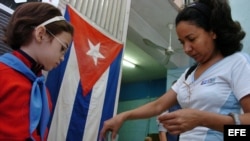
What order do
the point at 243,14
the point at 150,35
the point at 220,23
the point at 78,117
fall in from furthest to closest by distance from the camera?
the point at 150,35, the point at 78,117, the point at 243,14, the point at 220,23

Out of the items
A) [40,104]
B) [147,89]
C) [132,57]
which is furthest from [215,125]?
[147,89]

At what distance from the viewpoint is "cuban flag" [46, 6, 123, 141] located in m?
1.59

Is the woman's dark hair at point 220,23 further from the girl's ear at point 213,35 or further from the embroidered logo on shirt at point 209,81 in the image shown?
the embroidered logo on shirt at point 209,81

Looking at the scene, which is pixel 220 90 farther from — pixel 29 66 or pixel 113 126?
pixel 29 66

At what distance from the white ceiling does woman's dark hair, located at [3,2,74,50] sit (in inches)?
96.0

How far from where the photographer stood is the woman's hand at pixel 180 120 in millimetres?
696

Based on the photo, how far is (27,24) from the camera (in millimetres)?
998

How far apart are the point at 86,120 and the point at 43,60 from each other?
2.80 feet

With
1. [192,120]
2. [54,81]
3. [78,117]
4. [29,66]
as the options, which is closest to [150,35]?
[78,117]

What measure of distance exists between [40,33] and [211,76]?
61 cm

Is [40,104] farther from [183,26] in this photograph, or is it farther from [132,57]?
[132,57]

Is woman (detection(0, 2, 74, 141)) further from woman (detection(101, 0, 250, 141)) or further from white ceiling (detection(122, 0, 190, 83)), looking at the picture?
white ceiling (detection(122, 0, 190, 83))

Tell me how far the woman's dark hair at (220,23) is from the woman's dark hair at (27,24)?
19.6 inches

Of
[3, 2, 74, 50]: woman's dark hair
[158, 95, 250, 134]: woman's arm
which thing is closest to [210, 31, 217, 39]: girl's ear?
[158, 95, 250, 134]: woman's arm
